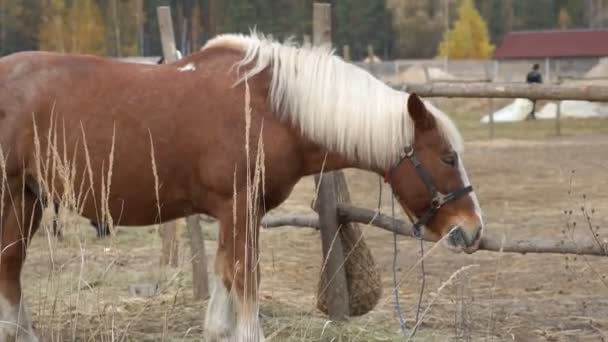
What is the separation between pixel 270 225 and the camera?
18.7 feet

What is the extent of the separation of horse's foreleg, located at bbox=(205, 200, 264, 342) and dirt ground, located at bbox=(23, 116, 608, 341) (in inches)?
6.5

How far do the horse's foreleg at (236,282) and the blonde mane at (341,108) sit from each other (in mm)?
485

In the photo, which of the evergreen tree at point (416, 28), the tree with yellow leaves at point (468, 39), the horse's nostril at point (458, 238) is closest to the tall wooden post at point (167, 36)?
the horse's nostril at point (458, 238)

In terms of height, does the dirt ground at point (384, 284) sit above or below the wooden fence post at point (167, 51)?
below

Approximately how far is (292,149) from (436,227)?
0.72m

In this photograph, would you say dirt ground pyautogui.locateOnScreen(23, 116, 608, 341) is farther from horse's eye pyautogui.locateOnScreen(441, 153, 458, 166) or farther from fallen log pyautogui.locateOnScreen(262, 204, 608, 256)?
horse's eye pyautogui.locateOnScreen(441, 153, 458, 166)

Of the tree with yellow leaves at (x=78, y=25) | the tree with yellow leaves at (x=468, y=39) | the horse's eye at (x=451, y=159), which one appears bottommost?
the tree with yellow leaves at (x=468, y=39)

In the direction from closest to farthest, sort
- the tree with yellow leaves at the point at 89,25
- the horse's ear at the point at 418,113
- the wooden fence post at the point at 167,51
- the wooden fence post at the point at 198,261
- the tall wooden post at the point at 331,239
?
the horse's ear at the point at 418,113
the tall wooden post at the point at 331,239
the wooden fence post at the point at 198,261
the wooden fence post at the point at 167,51
the tree with yellow leaves at the point at 89,25

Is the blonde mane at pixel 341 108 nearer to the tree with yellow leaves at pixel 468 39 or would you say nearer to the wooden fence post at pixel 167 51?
the wooden fence post at pixel 167 51

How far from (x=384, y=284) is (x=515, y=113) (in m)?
21.2

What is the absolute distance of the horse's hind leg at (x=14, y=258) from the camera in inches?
170

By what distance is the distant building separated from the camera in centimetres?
4200

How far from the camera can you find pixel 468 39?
55969 millimetres

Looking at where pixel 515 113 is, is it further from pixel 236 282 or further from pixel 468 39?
pixel 468 39
